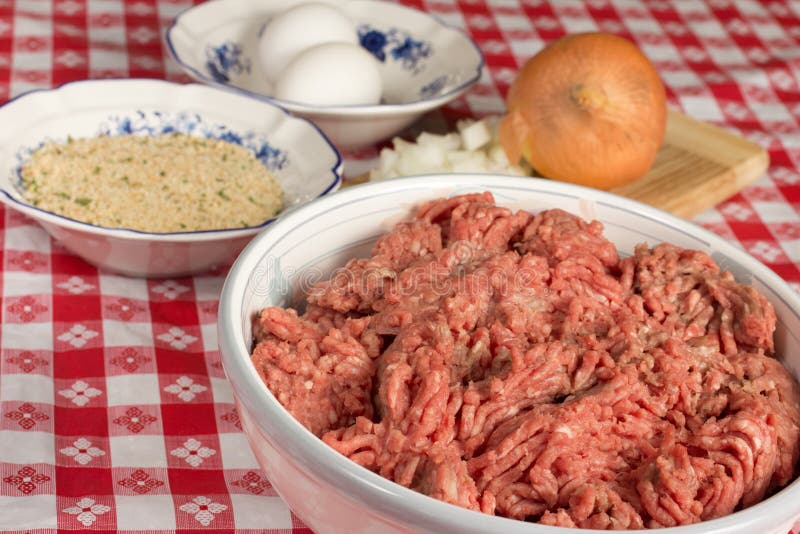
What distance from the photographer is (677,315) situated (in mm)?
1832

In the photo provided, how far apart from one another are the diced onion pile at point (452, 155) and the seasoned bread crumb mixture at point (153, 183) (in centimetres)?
34

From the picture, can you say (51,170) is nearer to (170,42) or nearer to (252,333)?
(170,42)

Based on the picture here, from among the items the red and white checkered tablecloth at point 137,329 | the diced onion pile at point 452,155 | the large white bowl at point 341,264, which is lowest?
the red and white checkered tablecloth at point 137,329

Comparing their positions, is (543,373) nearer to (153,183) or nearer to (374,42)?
(153,183)

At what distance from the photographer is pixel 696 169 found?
9.71ft

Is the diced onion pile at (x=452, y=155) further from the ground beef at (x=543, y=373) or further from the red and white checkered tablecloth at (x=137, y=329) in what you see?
the ground beef at (x=543, y=373)

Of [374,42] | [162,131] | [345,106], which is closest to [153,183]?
[162,131]

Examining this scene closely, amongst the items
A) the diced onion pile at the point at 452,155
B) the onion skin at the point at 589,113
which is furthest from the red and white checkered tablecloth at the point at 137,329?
the onion skin at the point at 589,113

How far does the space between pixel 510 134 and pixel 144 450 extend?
1357 millimetres

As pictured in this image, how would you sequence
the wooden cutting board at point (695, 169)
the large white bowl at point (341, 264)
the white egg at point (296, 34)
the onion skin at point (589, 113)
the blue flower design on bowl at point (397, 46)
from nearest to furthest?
the large white bowl at point (341, 264) → the onion skin at point (589, 113) → the wooden cutting board at point (695, 169) → the white egg at point (296, 34) → the blue flower design on bowl at point (397, 46)

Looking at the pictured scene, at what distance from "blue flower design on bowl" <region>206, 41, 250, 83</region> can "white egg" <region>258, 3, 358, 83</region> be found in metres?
0.14

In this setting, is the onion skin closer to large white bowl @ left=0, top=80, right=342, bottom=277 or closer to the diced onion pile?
the diced onion pile

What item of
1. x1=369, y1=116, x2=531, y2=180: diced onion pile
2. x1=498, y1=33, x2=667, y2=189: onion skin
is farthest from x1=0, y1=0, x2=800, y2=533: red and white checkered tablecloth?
x1=498, y1=33, x2=667, y2=189: onion skin

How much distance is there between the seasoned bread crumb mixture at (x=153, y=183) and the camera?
2.38 m
